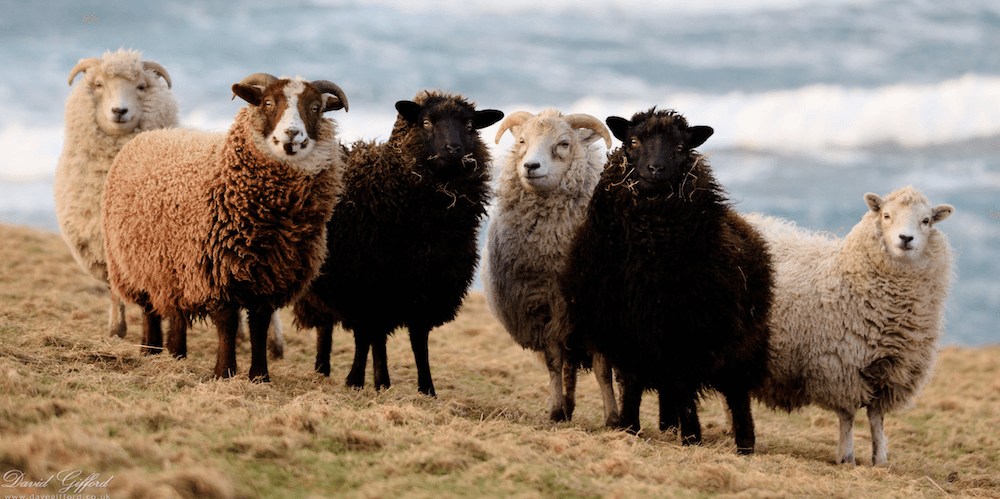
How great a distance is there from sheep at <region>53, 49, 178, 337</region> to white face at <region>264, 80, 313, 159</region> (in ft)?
12.4

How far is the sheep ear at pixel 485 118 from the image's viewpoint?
7922 millimetres

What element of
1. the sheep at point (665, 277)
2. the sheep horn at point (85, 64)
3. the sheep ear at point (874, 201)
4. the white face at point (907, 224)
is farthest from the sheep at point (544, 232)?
the sheep horn at point (85, 64)

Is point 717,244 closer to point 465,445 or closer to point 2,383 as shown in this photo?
point 465,445

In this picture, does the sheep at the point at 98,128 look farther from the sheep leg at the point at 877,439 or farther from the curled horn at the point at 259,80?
the sheep leg at the point at 877,439

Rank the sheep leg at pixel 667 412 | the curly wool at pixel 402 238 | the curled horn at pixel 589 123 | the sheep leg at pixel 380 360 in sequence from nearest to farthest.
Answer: the sheep leg at pixel 667 412
the curly wool at pixel 402 238
the sheep leg at pixel 380 360
the curled horn at pixel 589 123

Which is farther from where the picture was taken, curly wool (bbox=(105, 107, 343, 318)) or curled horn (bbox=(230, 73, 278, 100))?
curled horn (bbox=(230, 73, 278, 100))

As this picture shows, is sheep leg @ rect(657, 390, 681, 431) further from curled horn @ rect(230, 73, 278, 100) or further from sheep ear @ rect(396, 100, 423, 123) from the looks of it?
curled horn @ rect(230, 73, 278, 100)

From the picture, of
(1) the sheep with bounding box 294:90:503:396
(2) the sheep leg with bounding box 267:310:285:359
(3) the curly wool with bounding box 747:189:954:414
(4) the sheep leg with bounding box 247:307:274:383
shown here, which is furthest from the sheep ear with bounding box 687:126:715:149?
(2) the sheep leg with bounding box 267:310:285:359

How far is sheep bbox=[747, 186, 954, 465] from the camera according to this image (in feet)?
25.7

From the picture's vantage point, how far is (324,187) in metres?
6.82

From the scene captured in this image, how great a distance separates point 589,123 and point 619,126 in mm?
960

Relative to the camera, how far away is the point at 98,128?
31.2 feet

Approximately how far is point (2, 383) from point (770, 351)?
688 cm

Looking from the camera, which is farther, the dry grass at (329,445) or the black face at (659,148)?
the black face at (659,148)
